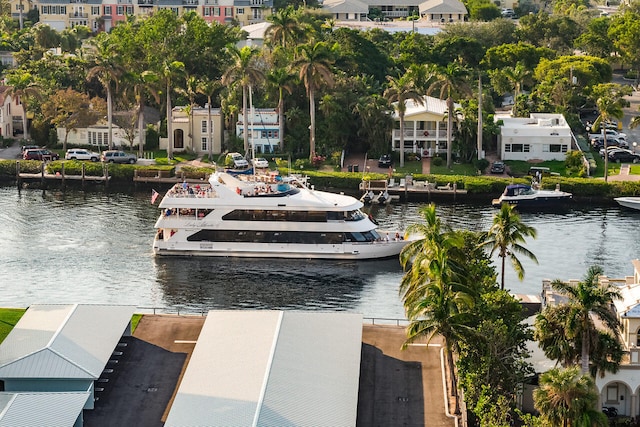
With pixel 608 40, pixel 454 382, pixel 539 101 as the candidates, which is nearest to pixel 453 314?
pixel 454 382

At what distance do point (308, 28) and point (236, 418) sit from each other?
92.0m

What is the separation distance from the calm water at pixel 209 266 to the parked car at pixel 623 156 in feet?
53.2

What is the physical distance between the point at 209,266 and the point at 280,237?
561 cm

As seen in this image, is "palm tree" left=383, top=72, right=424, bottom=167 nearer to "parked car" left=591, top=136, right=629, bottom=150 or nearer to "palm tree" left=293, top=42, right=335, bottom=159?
"palm tree" left=293, top=42, right=335, bottom=159

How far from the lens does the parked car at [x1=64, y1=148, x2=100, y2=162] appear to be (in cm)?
13312

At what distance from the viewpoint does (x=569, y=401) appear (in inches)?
2255

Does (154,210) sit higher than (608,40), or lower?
lower

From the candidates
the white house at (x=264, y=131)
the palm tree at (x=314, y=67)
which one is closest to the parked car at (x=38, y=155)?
the white house at (x=264, y=131)

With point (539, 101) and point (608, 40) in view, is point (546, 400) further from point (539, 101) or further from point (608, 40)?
point (608, 40)

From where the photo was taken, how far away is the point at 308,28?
486 ft

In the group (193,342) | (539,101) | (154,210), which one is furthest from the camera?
(539,101)

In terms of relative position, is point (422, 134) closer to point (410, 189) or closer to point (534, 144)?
point (534, 144)

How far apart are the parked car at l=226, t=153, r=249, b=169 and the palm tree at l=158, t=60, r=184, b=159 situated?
6919mm

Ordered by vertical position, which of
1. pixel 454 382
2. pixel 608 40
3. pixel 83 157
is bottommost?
pixel 454 382
